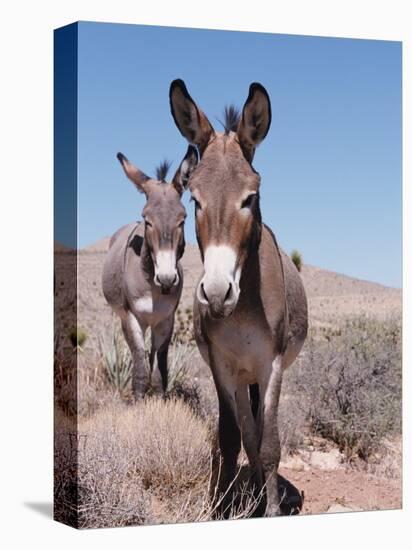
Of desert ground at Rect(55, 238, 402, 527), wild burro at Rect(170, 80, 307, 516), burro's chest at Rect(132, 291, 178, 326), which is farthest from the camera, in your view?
burro's chest at Rect(132, 291, 178, 326)

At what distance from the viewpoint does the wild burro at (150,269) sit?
10195 mm

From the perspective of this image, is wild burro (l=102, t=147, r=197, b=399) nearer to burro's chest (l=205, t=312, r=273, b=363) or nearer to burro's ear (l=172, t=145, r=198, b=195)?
burro's ear (l=172, t=145, r=198, b=195)

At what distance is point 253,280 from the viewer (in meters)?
9.35

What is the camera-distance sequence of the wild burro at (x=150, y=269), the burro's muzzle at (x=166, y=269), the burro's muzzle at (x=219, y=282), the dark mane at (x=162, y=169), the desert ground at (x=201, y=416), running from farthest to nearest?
the burro's muzzle at (x=166, y=269)
the wild burro at (x=150, y=269)
the dark mane at (x=162, y=169)
the desert ground at (x=201, y=416)
the burro's muzzle at (x=219, y=282)

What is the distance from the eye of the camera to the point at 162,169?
10.1 meters

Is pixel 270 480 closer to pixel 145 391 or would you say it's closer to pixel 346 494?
pixel 346 494

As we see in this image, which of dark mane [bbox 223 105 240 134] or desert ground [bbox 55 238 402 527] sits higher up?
dark mane [bbox 223 105 240 134]

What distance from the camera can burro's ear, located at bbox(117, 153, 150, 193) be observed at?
9859 mm

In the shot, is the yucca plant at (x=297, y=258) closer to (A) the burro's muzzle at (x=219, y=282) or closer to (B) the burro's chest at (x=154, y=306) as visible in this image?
(B) the burro's chest at (x=154, y=306)

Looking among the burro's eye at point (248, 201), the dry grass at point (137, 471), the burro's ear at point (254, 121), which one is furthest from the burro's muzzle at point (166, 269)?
the burro's eye at point (248, 201)

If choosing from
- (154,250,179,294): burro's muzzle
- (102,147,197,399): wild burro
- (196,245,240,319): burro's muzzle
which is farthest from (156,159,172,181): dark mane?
(196,245,240,319): burro's muzzle

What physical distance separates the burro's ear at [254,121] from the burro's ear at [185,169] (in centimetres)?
69

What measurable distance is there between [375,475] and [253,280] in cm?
263

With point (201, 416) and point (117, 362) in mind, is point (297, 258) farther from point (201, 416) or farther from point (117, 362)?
point (117, 362)
